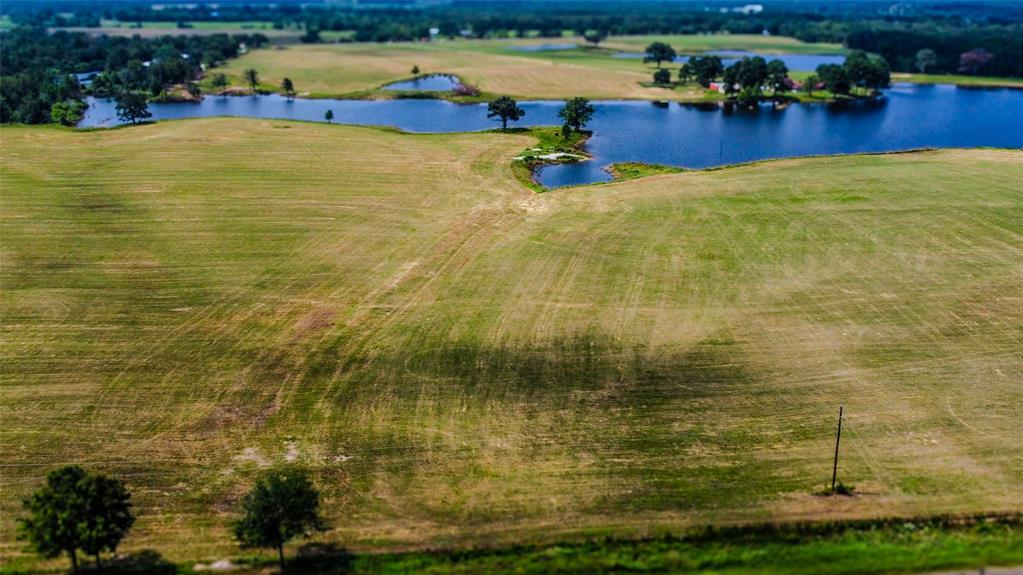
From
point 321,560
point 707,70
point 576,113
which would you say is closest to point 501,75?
point 707,70

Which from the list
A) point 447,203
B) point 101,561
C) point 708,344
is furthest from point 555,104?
point 101,561

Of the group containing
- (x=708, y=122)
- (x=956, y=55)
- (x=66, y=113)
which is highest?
(x=956, y=55)

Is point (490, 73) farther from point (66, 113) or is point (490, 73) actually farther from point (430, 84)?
point (66, 113)

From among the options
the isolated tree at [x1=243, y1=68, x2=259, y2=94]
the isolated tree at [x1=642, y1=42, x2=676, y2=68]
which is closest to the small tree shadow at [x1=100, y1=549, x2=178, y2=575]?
the isolated tree at [x1=243, y1=68, x2=259, y2=94]

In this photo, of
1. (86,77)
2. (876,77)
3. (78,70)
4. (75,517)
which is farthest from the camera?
(78,70)

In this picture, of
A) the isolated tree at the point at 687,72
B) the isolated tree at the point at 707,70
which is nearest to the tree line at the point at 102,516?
the isolated tree at the point at 707,70

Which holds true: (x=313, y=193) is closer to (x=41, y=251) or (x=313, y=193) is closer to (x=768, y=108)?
(x=41, y=251)
